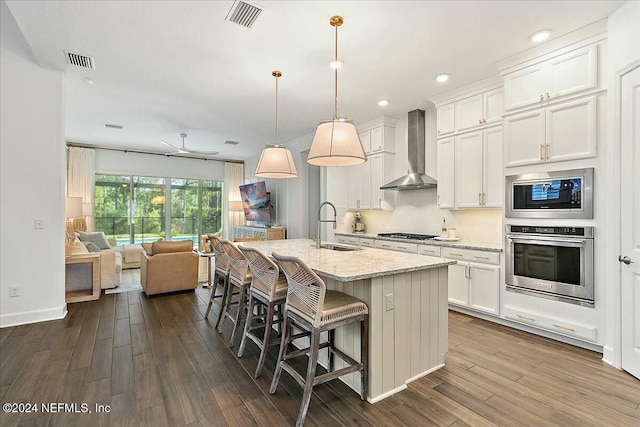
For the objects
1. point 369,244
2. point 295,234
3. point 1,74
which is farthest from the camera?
point 295,234

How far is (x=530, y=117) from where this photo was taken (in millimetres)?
3191

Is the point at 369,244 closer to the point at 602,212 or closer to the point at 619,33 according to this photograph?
the point at 602,212

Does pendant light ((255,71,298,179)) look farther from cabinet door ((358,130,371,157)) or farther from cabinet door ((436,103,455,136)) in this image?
cabinet door ((358,130,371,157))

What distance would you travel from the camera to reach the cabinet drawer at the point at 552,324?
2779 millimetres

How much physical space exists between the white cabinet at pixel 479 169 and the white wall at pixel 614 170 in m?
1.09

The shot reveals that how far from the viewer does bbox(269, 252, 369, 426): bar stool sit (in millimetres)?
1885

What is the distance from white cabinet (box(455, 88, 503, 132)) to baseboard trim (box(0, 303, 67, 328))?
17.9 ft

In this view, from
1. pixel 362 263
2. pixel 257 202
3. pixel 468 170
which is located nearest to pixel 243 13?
pixel 362 263

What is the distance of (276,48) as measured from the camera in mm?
3041

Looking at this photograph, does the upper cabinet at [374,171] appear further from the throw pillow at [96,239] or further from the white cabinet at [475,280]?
the throw pillow at [96,239]

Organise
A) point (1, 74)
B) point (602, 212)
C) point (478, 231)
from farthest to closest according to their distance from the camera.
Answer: point (478, 231), point (1, 74), point (602, 212)

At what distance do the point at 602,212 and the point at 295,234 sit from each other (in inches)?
211

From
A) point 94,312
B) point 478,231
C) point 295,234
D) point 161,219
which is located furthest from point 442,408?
point 161,219

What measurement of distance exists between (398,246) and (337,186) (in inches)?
79.7
